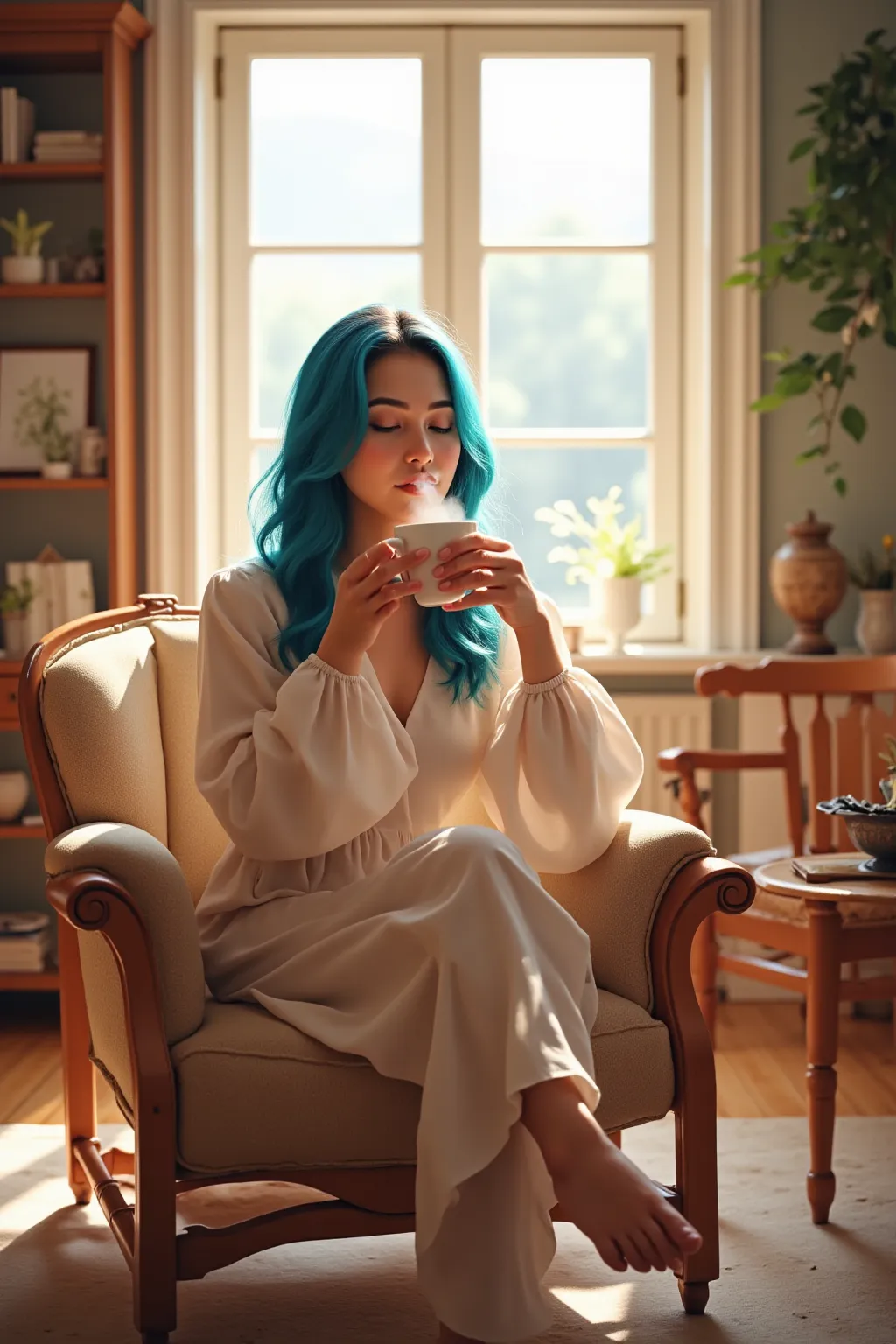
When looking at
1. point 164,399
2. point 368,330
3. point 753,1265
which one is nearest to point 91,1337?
point 753,1265

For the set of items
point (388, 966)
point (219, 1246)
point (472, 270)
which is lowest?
point (219, 1246)

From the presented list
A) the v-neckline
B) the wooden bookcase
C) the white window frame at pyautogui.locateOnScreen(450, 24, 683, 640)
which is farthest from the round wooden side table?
the wooden bookcase

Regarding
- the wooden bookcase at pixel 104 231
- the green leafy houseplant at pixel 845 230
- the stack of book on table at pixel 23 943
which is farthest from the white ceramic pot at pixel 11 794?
the green leafy houseplant at pixel 845 230

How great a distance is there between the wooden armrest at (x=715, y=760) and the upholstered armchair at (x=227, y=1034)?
77cm

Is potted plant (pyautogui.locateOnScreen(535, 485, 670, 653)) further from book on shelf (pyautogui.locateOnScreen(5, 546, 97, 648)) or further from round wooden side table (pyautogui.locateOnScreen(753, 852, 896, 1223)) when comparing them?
round wooden side table (pyautogui.locateOnScreen(753, 852, 896, 1223))

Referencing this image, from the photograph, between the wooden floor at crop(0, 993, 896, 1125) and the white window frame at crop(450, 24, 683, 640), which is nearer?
the wooden floor at crop(0, 993, 896, 1125)

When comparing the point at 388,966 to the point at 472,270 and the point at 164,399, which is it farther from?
the point at 472,270

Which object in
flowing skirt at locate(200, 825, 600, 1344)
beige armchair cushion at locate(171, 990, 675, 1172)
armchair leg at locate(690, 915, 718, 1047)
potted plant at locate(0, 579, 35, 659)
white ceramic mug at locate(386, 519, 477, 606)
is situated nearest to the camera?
flowing skirt at locate(200, 825, 600, 1344)

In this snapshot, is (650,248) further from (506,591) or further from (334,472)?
(506,591)

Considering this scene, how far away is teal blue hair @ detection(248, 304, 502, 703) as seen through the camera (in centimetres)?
204

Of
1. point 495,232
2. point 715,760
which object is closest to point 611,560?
point 715,760

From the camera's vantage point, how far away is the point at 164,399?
354cm

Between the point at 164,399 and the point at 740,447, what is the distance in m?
1.44

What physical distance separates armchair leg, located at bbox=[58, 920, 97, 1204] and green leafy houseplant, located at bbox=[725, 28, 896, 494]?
2.05 metres
